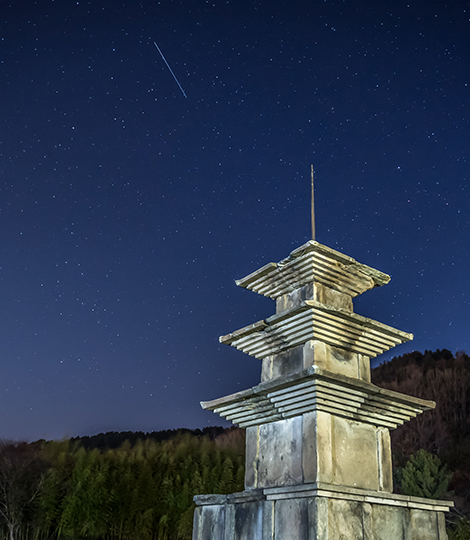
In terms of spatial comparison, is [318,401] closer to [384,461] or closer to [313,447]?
[313,447]

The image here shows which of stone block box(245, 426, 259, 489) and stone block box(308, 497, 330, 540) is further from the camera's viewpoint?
stone block box(245, 426, 259, 489)

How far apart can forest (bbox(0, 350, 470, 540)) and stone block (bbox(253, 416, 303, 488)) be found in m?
16.8

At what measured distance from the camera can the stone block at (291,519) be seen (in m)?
5.55

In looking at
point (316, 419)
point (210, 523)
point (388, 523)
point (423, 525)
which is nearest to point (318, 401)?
point (316, 419)

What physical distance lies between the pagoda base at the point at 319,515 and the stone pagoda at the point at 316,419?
12 millimetres

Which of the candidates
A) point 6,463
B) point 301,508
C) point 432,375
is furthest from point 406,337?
point 432,375

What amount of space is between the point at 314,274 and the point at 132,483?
2322 cm

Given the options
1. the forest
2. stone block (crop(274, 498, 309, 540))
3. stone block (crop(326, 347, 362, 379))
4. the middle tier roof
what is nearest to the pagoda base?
stone block (crop(274, 498, 309, 540))

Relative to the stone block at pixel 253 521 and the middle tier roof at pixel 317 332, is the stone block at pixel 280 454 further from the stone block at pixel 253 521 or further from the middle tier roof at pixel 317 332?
the middle tier roof at pixel 317 332

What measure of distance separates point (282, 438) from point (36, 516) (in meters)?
23.0

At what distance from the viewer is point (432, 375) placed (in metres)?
40.2

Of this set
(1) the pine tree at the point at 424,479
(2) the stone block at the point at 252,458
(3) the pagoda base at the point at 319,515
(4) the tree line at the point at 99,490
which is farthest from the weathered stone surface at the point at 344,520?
(4) the tree line at the point at 99,490

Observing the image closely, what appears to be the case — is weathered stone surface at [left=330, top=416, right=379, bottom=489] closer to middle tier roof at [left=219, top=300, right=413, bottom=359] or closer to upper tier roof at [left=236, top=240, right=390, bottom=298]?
middle tier roof at [left=219, top=300, right=413, bottom=359]

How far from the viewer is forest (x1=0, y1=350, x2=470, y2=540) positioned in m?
24.3
